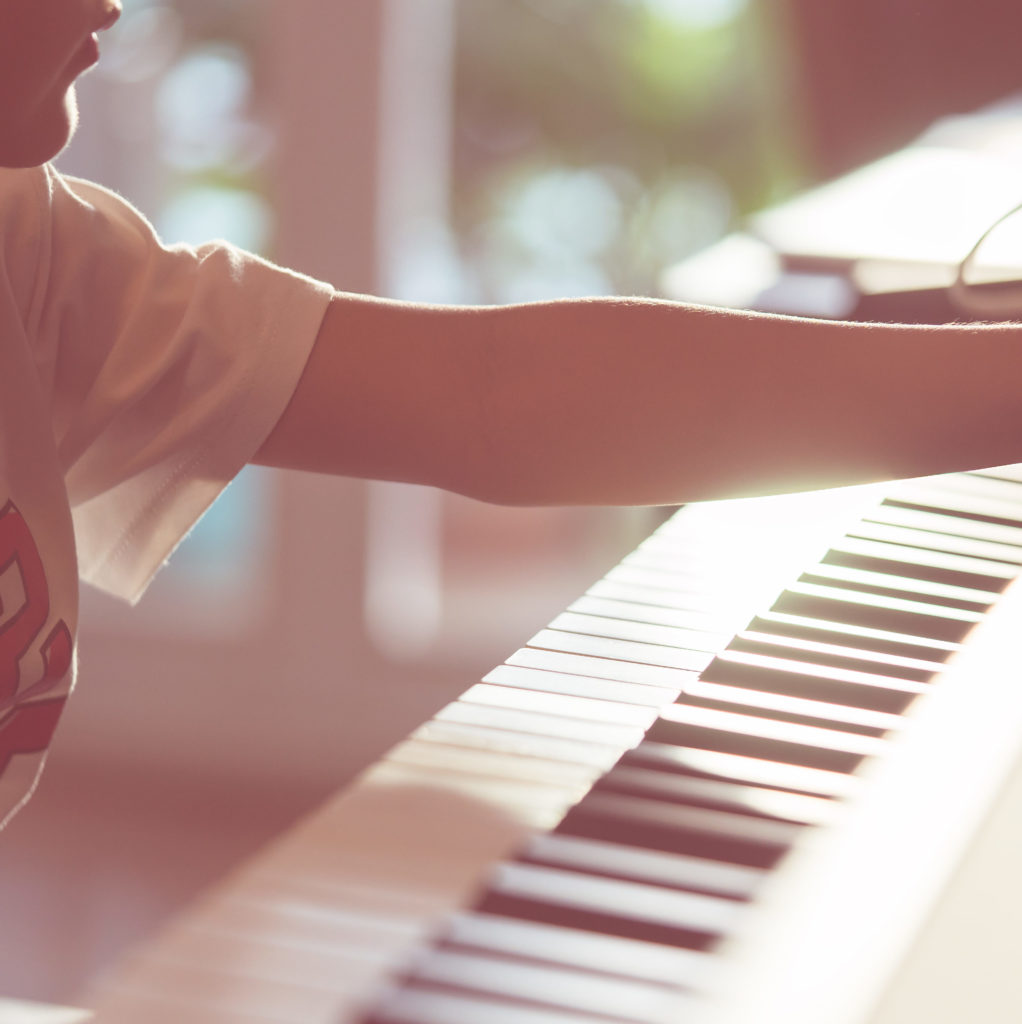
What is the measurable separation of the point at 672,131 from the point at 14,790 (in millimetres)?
A: 1993

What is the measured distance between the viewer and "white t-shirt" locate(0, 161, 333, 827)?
0.72 metres

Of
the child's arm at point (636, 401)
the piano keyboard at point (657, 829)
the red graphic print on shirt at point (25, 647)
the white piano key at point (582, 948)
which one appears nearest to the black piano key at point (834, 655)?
the piano keyboard at point (657, 829)

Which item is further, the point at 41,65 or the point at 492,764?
the point at 41,65

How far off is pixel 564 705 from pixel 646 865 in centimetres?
10

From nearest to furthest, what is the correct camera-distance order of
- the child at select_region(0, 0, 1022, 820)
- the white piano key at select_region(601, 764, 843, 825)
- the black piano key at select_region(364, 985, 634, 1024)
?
the black piano key at select_region(364, 985, 634, 1024), the white piano key at select_region(601, 764, 843, 825), the child at select_region(0, 0, 1022, 820)

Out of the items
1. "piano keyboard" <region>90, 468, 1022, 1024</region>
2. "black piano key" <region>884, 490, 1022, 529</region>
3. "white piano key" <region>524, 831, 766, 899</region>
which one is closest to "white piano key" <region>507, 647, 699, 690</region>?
"piano keyboard" <region>90, 468, 1022, 1024</region>

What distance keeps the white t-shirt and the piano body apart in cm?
23

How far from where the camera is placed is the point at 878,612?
24.3 inches

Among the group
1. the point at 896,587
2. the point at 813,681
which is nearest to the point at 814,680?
the point at 813,681

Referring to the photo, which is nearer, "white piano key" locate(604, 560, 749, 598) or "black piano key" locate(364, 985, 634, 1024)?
"black piano key" locate(364, 985, 634, 1024)

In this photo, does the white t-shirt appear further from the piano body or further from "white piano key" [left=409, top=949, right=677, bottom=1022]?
"white piano key" [left=409, top=949, right=677, bottom=1022]

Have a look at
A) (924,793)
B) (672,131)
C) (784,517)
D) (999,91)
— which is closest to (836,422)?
(784,517)

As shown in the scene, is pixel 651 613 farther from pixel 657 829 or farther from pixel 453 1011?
pixel 453 1011

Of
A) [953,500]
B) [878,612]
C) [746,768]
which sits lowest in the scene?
[746,768]
